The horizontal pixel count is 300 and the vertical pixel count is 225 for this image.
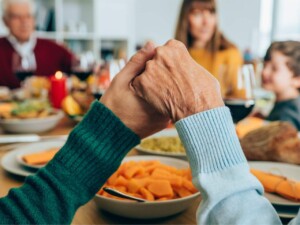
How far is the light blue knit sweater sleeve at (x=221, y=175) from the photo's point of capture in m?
0.43

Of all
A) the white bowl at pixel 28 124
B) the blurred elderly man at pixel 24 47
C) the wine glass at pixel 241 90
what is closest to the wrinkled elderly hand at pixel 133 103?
the wine glass at pixel 241 90

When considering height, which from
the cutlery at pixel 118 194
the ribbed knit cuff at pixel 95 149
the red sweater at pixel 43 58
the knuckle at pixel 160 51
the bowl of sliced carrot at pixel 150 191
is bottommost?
the red sweater at pixel 43 58

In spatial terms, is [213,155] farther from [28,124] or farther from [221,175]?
[28,124]

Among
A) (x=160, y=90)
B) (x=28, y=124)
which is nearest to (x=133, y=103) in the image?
(x=160, y=90)

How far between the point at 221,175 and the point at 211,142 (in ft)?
0.13

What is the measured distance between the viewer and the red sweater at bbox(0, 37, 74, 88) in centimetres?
299

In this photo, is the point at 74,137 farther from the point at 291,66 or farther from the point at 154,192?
the point at 291,66

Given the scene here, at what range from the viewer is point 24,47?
312 centimetres

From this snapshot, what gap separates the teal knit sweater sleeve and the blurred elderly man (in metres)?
2.47

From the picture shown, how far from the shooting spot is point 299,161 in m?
0.77

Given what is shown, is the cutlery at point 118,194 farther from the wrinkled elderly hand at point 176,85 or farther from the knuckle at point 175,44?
the knuckle at point 175,44

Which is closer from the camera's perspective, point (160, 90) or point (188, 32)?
point (160, 90)

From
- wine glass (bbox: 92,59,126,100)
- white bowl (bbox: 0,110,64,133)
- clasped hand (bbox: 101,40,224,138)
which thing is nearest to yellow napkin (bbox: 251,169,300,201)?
clasped hand (bbox: 101,40,224,138)

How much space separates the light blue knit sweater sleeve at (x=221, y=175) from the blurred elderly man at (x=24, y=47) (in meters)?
2.63
